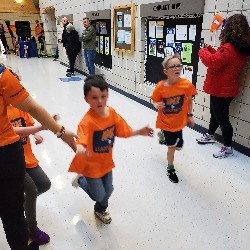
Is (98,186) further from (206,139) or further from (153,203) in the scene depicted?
(206,139)

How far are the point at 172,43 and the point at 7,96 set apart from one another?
3.68m

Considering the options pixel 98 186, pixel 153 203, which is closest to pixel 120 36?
pixel 153 203

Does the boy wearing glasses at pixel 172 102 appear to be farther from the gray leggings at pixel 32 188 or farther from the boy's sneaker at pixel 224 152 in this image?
the gray leggings at pixel 32 188

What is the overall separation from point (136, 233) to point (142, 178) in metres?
0.79

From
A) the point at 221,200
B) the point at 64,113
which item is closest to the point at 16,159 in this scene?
the point at 221,200

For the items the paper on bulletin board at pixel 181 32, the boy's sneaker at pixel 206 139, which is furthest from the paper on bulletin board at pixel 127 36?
the boy's sneaker at pixel 206 139

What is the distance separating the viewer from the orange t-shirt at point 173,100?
8.14 ft

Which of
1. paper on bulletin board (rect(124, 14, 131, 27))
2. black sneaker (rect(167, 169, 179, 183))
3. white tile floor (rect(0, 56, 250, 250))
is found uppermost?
paper on bulletin board (rect(124, 14, 131, 27))

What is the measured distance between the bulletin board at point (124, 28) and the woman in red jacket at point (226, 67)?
2.39m

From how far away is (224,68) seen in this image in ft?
10.0

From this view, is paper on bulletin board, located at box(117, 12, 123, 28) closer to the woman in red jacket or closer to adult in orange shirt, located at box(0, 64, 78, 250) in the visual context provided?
the woman in red jacket

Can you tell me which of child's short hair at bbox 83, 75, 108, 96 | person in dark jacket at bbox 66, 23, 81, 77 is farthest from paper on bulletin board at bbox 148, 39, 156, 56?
person in dark jacket at bbox 66, 23, 81, 77

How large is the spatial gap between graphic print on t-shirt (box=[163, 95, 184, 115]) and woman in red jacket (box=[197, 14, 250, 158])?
0.80 m

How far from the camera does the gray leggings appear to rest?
1.66m
